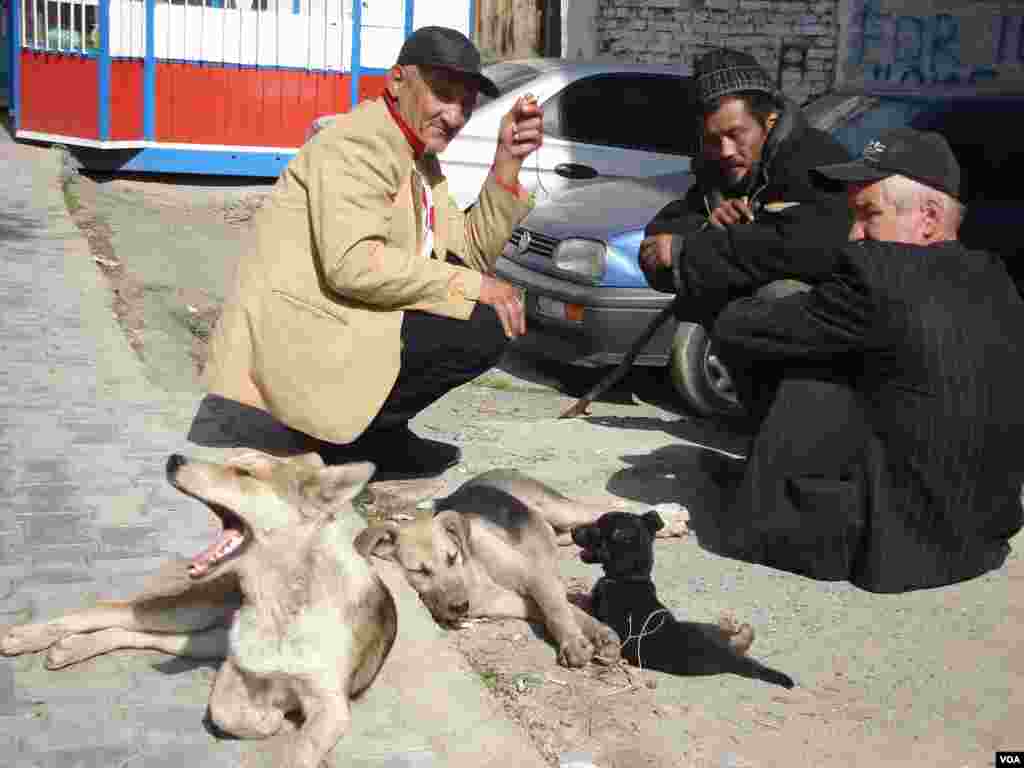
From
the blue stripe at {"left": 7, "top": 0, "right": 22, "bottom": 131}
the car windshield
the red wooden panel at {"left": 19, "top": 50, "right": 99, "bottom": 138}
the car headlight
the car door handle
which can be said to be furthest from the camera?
the blue stripe at {"left": 7, "top": 0, "right": 22, "bottom": 131}

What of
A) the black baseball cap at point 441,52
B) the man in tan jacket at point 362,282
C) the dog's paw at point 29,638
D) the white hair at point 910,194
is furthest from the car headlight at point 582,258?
the dog's paw at point 29,638

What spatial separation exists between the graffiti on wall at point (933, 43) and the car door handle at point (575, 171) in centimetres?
532

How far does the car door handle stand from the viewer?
30.9ft

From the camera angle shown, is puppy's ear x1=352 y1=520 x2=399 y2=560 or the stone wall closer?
puppy's ear x1=352 y1=520 x2=399 y2=560

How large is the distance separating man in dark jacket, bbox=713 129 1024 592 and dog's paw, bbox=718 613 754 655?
515 mm

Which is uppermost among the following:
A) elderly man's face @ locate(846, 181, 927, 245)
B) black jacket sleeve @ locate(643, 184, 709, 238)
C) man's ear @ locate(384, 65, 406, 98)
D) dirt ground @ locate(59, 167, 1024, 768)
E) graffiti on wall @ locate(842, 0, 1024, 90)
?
graffiti on wall @ locate(842, 0, 1024, 90)

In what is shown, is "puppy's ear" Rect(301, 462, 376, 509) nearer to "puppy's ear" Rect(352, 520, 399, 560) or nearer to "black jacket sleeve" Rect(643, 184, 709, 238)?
"puppy's ear" Rect(352, 520, 399, 560)

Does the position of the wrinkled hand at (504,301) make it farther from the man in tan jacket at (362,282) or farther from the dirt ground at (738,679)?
the dirt ground at (738,679)

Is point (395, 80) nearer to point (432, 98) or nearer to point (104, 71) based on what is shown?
point (432, 98)

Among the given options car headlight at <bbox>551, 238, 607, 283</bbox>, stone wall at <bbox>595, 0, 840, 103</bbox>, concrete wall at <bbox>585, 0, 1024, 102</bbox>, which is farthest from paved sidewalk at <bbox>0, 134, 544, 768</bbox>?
stone wall at <bbox>595, 0, 840, 103</bbox>

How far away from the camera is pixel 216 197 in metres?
14.6

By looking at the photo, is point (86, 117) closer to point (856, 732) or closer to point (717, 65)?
point (717, 65)

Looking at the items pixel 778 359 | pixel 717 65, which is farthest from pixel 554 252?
pixel 778 359

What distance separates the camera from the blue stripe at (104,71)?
14.3 m
